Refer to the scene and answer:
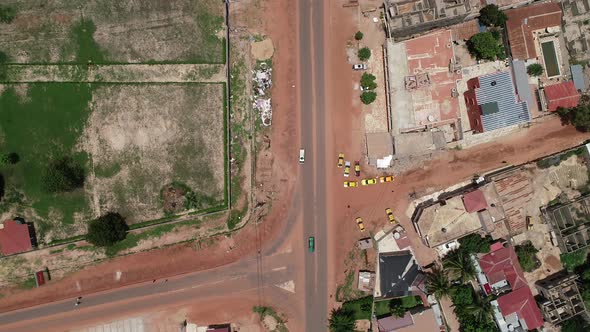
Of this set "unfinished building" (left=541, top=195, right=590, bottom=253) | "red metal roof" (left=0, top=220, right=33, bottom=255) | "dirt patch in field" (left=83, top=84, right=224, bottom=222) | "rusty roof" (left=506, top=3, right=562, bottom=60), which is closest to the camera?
"red metal roof" (left=0, top=220, right=33, bottom=255)

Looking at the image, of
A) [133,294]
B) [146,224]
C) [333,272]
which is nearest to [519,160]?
[333,272]

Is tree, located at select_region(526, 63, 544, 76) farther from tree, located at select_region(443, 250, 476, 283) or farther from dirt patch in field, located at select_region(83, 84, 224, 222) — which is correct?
dirt patch in field, located at select_region(83, 84, 224, 222)

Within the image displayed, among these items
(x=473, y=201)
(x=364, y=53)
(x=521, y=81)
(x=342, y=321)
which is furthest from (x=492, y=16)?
(x=342, y=321)

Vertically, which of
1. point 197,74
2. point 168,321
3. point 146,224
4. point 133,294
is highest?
point 197,74

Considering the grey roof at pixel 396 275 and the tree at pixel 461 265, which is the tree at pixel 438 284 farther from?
the grey roof at pixel 396 275

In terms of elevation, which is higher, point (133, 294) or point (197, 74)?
point (197, 74)

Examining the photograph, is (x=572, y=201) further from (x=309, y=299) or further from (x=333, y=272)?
(x=309, y=299)

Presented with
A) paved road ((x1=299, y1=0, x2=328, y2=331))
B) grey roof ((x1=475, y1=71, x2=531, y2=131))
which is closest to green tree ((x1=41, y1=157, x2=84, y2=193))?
paved road ((x1=299, y1=0, x2=328, y2=331))
